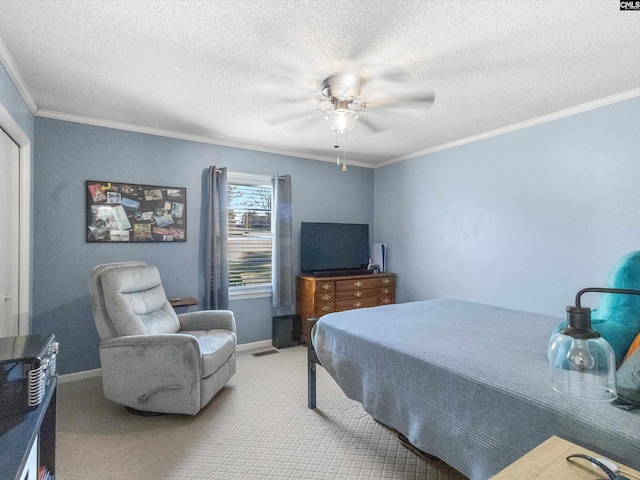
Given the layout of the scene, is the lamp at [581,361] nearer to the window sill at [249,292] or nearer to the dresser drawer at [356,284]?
the dresser drawer at [356,284]

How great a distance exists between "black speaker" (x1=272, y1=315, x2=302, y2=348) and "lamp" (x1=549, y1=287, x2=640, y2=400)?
3350 millimetres

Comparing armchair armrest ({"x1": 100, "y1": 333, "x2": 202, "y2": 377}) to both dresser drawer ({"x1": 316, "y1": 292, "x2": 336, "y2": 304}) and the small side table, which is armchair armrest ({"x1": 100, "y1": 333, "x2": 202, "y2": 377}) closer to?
the small side table

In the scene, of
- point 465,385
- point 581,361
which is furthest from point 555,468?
point 465,385

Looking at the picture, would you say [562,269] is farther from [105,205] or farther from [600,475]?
[105,205]

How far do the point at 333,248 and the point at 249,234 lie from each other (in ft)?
3.84

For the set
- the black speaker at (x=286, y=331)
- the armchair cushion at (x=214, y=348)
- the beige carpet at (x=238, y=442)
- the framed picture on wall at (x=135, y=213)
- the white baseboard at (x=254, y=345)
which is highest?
the framed picture on wall at (x=135, y=213)

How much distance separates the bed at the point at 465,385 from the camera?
47.0 inches

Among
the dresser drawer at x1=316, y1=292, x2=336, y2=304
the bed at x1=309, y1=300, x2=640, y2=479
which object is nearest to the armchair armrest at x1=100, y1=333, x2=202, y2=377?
the bed at x1=309, y1=300, x2=640, y2=479

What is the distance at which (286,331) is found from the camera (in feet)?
14.3

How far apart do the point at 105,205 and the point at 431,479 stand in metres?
3.60

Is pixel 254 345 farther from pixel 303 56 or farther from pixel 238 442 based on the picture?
pixel 303 56

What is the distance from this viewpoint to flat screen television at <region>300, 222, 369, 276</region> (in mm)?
4555

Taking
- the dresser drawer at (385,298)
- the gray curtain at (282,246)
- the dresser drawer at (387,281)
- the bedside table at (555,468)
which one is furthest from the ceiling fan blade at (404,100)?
the dresser drawer at (385,298)

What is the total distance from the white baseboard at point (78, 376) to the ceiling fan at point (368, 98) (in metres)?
3.25
